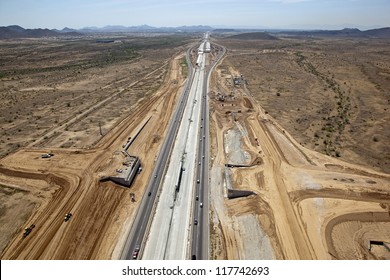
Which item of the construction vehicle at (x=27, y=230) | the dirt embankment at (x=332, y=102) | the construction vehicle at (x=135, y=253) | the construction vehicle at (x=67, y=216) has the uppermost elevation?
the dirt embankment at (x=332, y=102)

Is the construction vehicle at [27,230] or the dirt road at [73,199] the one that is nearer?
the dirt road at [73,199]

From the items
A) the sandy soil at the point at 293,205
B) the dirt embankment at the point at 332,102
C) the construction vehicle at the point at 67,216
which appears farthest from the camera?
the dirt embankment at the point at 332,102

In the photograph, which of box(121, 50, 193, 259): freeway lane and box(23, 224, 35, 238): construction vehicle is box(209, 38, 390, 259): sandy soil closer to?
box(121, 50, 193, 259): freeway lane

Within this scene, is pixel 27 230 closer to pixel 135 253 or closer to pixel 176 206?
pixel 135 253

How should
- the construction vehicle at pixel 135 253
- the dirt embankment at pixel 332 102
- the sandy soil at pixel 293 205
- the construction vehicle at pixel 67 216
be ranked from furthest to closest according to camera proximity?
the dirt embankment at pixel 332 102, the construction vehicle at pixel 67 216, the sandy soil at pixel 293 205, the construction vehicle at pixel 135 253

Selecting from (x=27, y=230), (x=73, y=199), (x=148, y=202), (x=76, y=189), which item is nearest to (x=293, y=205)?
(x=148, y=202)

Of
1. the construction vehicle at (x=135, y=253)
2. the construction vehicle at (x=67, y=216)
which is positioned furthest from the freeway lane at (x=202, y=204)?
the construction vehicle at (x=67, y=216)

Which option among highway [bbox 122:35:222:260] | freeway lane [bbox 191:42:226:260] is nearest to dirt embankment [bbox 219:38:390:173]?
freeway lane [bbox 191:42:226:260]

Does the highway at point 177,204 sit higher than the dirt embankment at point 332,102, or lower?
lower

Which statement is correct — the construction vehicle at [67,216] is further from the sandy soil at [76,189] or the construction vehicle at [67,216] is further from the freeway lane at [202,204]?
the freeway lane at [202,204]
